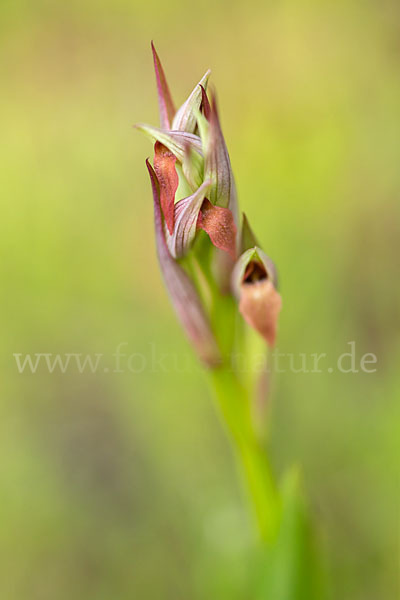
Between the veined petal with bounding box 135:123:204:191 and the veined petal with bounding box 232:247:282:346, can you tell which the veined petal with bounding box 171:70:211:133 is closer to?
the veined petal with bounding box 135:123:204:191

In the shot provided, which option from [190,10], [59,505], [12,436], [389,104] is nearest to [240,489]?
[59,505]

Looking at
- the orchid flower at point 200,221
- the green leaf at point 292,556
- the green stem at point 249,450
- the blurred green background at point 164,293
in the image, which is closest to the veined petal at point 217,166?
the orchid flower at point 200,221

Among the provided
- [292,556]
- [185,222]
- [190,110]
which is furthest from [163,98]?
[292,556]

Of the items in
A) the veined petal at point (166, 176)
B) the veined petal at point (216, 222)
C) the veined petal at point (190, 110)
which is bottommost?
the veined petal at point (216, 222)

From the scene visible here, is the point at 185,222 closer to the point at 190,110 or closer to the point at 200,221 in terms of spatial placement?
the point at 200,221

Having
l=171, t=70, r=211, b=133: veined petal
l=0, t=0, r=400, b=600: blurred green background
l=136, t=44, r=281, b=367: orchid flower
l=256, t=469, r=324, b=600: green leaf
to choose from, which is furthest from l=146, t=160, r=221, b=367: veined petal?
l=0, t=0, r=400, b=600: blurred green background

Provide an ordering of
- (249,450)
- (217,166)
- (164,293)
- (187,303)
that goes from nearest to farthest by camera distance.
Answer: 1. (217,166)
2. (187,303)
3. (249,450)
4. (164,293)

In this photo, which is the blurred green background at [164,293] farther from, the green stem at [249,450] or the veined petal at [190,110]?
Answer: the veined petal at [190,110]
